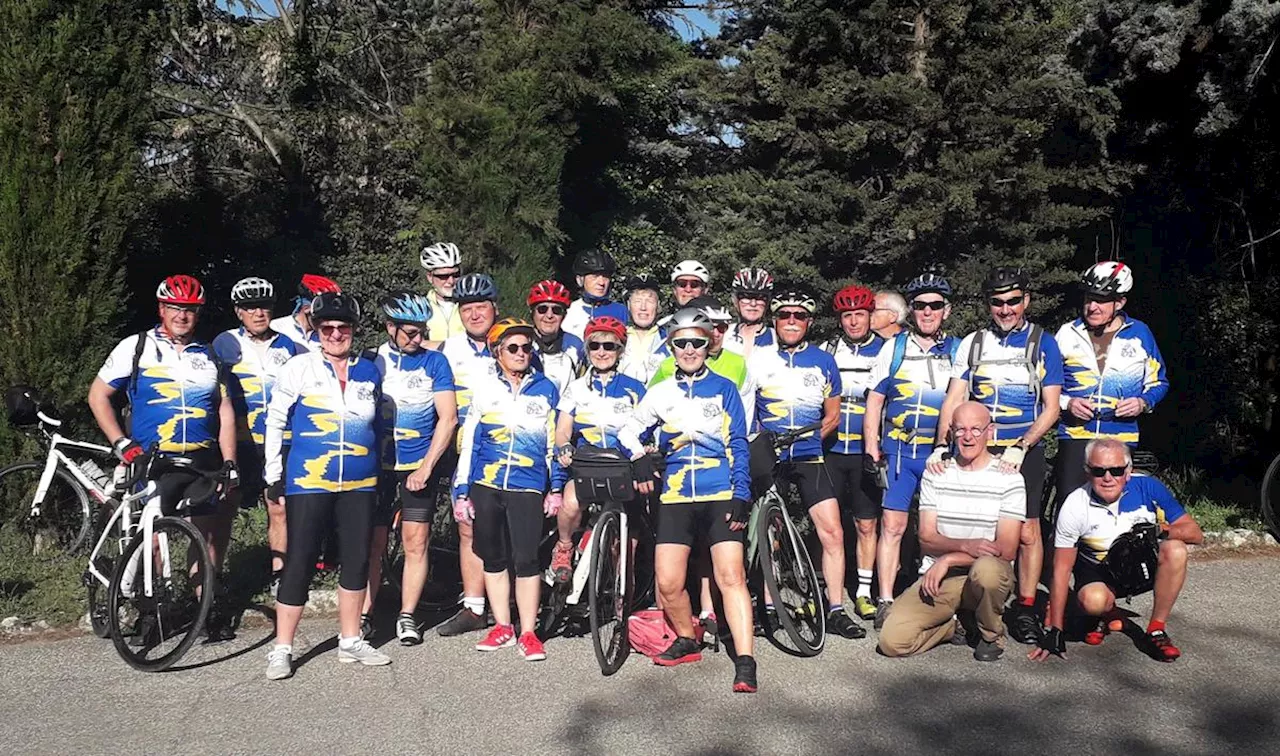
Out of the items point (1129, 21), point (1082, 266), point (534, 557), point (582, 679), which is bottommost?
point (582, 679)

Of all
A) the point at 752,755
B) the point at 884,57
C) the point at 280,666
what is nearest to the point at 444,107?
the point at 884,57

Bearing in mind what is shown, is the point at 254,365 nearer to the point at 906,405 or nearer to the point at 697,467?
the point at 697,467

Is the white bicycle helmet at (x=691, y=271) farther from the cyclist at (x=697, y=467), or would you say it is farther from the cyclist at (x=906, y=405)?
the cyclist at (x=697, y=467)

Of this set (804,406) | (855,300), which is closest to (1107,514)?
(804,406)

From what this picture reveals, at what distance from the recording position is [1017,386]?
253 inches

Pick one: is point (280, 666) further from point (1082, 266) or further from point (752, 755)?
point (1082, 266)

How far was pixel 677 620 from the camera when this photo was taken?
19.2ft

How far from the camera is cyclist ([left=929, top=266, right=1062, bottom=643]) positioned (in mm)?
6363

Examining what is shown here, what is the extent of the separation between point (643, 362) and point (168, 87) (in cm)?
1258

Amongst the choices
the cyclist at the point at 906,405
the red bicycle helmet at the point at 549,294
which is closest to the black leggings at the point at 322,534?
the red bicycle helmet at the point at 549,294

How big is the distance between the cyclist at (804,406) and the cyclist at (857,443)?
242 millimetres

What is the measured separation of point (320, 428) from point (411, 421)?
80 centimetres

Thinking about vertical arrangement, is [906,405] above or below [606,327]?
below

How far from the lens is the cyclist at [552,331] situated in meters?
6.57
